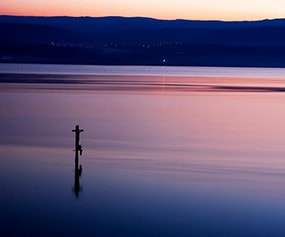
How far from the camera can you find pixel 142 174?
17391mm

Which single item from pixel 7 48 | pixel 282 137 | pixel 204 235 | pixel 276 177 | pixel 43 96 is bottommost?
pixel 204 235

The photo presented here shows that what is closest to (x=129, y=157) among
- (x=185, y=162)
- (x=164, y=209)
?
(x=185, y=162)

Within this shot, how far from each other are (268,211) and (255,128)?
1569 cm

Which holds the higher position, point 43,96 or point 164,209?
point 43,96

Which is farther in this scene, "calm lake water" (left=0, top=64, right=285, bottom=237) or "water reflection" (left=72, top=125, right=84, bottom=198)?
"water reflection" (left=72, top=125, right=84, bottom=198)

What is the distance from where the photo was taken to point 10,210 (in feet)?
42.8

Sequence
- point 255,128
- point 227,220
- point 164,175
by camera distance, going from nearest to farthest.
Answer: point 227,220
point 164,175
point 255,128

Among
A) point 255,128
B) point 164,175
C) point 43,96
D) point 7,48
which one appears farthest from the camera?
point 7,48

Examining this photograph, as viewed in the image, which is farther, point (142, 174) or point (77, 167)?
point (142, 174)

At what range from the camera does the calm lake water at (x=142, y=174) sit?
41.4 feet

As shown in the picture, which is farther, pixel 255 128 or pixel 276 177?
pixel 255 128

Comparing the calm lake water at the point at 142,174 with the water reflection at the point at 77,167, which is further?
the water reflection at the point at 77,167

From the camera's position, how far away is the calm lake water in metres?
12.6

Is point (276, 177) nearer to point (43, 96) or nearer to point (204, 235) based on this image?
point (204, 235)
